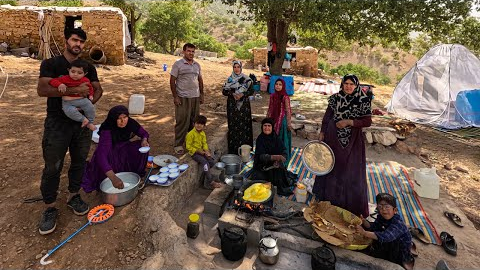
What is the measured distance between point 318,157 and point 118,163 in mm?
2655

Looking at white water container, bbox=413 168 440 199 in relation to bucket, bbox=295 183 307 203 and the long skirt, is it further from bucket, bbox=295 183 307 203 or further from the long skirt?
the long skirt

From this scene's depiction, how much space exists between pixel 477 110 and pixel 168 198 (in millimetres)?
9316

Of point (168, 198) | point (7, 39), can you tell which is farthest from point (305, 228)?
point (7, 39)

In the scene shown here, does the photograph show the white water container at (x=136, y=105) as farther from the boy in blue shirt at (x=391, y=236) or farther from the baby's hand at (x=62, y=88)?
the boy in blue shirt at (x=391, y=236)

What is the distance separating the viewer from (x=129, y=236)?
275cm

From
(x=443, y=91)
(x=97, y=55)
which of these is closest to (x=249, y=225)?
(x=443, y=91)

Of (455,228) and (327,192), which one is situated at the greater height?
(327,192)

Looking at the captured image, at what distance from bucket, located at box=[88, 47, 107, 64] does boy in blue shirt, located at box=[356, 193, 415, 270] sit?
39.1ft

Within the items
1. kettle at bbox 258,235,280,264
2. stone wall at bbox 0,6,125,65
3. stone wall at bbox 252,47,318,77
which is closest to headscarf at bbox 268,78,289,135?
kettle at bbox 258,235,280,264

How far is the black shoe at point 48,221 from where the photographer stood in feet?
8.59

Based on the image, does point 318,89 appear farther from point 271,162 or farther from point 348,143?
point 348,143

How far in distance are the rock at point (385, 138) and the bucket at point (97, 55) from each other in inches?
430

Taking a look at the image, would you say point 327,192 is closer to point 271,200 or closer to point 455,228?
point 271,200

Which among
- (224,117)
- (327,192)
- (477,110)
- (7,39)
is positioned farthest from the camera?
(7,39)
